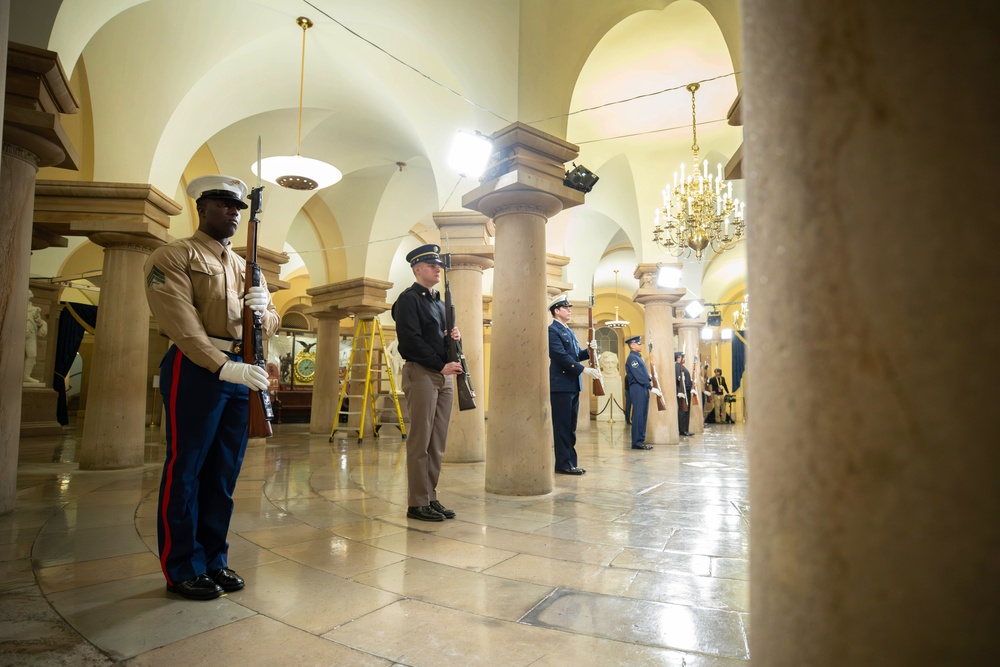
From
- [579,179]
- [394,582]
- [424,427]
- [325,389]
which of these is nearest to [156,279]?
[394,582]

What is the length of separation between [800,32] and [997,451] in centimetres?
60

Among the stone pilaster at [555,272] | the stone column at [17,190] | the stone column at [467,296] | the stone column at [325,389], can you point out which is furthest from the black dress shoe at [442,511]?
the stone column at [325,389]

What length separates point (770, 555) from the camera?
2.70 feet

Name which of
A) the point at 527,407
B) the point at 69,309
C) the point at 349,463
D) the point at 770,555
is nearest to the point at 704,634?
the point at 770,555

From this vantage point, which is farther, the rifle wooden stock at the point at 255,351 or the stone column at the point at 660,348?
the stone column at the point at 660,348

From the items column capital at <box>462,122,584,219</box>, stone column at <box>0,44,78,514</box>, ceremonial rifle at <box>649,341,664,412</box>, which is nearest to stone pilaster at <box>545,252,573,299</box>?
ceremonial rifle at <box>649,341,664,412</box>

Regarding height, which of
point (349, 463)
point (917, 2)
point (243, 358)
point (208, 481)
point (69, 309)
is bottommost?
point (349, 463)

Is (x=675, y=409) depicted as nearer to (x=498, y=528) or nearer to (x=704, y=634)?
(x=498, y=528)

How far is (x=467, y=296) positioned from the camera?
8.13 m

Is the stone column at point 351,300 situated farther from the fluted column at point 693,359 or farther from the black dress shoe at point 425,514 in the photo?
the black dress shoe at point 425,514

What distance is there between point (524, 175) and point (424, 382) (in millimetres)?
2344

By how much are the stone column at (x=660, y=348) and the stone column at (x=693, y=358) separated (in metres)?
2.91

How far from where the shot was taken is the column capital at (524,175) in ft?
18.6

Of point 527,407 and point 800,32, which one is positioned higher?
point 800,32
